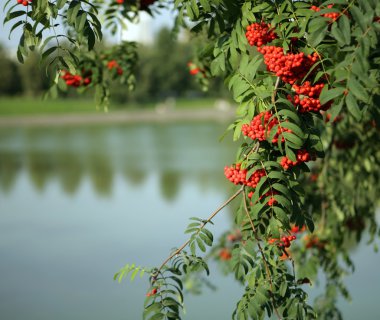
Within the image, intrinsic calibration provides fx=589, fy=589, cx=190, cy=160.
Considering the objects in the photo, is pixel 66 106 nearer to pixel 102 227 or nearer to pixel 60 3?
pixel 102 227

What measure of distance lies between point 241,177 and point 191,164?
12581 mm

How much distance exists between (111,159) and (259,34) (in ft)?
46.8

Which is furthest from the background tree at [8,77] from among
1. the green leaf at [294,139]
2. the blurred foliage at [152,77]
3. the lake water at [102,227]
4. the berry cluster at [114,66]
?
the green leaf at [294,139]

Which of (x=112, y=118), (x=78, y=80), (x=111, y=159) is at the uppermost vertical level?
(x=112, y=118)

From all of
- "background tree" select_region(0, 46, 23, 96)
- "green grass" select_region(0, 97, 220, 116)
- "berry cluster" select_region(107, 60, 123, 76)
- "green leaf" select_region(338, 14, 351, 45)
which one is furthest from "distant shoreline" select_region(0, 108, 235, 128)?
"green leaf" select_region(338, 14, 351, 45)

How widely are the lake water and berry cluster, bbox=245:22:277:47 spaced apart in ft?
14.1

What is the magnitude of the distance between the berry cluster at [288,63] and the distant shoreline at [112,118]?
101 ft

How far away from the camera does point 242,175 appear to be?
181 cm

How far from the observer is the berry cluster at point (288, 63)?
1.69 metres

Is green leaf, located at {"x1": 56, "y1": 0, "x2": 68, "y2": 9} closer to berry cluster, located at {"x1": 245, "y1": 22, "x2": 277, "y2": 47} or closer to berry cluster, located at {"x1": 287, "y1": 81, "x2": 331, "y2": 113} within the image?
berry cluster, located at {"x1": 245, "y1": 22, "x2": 277, "y2": 47}

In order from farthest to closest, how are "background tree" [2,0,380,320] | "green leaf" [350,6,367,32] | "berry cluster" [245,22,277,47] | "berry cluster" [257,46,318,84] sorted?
1. "berry cluster" [245,22,277,47]
2. "berry cluster" [257,46,318,84]
3. "background tree" [2,0,380,320]
4. "green leaf" [350,6,367,32]

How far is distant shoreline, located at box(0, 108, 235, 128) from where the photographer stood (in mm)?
33250

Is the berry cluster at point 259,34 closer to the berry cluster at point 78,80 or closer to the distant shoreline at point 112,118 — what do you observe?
the berry cluster at point 78,80

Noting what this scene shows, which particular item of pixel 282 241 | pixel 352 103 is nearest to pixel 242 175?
pixel 282 241
